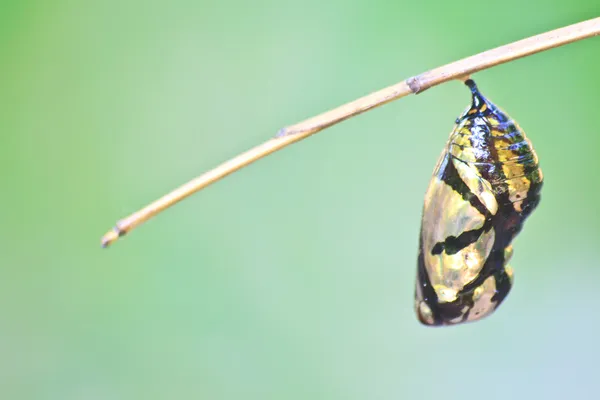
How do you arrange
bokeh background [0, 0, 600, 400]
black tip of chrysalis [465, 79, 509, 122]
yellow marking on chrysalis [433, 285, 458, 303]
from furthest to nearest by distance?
1. bokeh background [0, 0, 600, 400]
2. yellow marking on chrysalis [433, 285, 458, 303]
3. black tip of chrysalis [465, 79, 509, 122]

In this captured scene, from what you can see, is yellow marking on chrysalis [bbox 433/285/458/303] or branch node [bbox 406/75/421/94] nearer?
branch node [bbox 406/75/421/94]

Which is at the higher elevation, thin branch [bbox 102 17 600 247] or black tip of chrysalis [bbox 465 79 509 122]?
thin branch [bbox 102 17 600 247]

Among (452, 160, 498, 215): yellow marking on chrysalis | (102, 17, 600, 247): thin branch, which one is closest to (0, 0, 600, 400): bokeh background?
(452, 160, 498, 215): yellow marking on chrysalis

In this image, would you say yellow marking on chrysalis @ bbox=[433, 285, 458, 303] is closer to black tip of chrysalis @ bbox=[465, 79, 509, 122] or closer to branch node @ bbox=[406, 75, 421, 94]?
black tip of chrysalis @ bbox=[465, 79, 509, 122]

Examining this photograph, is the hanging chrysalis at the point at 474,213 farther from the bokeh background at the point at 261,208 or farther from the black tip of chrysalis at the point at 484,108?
the bokeh background at the point at 261,208

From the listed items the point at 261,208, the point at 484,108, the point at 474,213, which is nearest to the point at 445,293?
the point at 474,213
